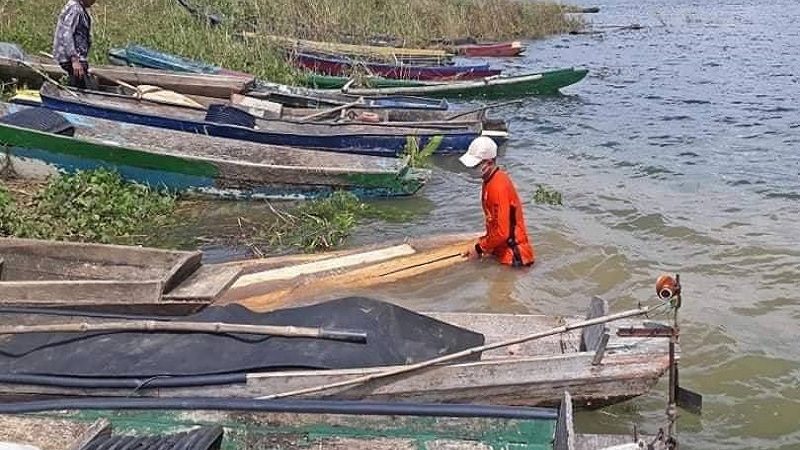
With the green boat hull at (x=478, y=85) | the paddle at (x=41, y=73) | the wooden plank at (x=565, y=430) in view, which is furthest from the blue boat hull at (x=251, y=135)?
the wooden plank at (x=565, y=430)

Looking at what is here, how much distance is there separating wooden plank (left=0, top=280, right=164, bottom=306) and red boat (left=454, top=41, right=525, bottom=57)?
68.2 ft

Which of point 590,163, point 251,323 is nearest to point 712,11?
point 590,163

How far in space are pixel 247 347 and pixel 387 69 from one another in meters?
15.0

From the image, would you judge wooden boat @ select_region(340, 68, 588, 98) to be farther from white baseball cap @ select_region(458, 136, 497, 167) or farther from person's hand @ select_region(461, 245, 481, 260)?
white baseball cap @ select_region(458, 136, 497, 167)

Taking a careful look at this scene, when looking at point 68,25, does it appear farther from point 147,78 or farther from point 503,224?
point 503,224

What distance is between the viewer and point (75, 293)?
18.1 feet

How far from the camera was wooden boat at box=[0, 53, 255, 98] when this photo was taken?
39.4 ft

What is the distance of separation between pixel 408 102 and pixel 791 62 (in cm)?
1296

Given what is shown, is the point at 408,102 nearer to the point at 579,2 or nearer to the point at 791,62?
the point at 791,62

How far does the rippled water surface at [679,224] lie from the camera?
6039mm

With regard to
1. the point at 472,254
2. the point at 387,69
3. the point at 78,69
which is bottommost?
the point at 472,254

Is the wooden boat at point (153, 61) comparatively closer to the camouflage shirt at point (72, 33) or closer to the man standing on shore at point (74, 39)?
the man standing on shore at point (74, 39)

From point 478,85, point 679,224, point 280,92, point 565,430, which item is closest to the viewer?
point 565,430

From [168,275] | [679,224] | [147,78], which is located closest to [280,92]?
[147,78]
